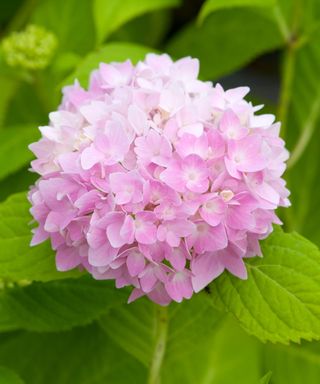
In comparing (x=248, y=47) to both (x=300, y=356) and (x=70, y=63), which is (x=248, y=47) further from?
(x=300, y=356)

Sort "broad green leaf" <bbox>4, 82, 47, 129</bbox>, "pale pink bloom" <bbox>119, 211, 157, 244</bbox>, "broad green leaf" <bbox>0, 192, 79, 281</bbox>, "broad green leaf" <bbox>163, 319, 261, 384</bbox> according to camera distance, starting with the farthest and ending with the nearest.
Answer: "broad green leaf" <bbox>4, 82, 47, 129</bbox> → "broad green leaf" <bbox>163, 319, 261, 384</bbox> → "broad green leaf" <bbox>0, 192, 79, 281</bbox> → "pale pink bloom" <bbox>119, 211, 157, 244</bbox>

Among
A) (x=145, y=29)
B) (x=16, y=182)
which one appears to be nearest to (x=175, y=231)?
(x=16, y=182)

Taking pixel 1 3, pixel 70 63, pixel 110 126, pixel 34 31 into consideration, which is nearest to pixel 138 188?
pixel 110 126

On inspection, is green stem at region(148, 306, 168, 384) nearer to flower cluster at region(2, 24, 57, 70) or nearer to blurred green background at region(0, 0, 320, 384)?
blurred green background at region(0, 0, 320, 384)

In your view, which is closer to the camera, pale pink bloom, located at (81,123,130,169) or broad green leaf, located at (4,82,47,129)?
pale pink bloom, located at (81,123,130,169)

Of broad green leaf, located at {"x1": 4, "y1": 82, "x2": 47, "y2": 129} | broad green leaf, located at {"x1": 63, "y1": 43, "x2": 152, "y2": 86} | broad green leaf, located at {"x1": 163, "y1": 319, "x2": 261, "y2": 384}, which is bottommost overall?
broad green leaf, located at {"x1": 163, "y1": 319, "x2": 261, "y2": 384}

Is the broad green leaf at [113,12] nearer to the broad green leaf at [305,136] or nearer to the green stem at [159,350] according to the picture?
the broad green leaf at [305,136]

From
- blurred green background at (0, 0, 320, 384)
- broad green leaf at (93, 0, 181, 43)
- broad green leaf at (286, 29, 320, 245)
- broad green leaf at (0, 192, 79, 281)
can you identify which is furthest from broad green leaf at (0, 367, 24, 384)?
broad green leaf at (286, 29, 320, 245)
